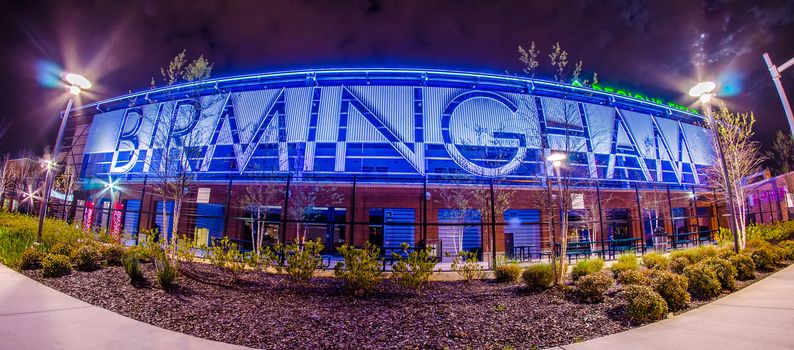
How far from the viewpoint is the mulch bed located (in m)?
4.30

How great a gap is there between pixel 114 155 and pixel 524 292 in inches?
1585

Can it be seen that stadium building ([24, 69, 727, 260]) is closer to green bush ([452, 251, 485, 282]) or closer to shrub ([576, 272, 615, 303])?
green bush ([452, 251, 485, 282])

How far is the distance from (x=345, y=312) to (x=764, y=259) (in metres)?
11.4

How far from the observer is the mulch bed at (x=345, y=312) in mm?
4305

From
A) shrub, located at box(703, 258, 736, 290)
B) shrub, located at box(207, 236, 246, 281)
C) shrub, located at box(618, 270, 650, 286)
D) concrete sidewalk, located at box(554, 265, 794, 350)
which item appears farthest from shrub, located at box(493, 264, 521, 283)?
shrub, located at box(207, 236, 246, 281)

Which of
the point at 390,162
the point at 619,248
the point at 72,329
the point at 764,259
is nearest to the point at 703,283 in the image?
the point at 764,259

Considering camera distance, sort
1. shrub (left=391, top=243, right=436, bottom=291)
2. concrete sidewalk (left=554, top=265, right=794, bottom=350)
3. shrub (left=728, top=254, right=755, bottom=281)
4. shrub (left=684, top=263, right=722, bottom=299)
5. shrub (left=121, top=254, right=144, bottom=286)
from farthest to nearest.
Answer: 1. shrub (left=728, top=254, right=755, bottom=281)
2. shrub (left=391, top=243, right=436, bottom=291)
3. shrub (left=121, top=254, right=144, bottom=286)
4. shrub (left=684, top=263, right=722, bottom=299)
5. concrete sidewalk (left=554, top=265, right=794, bottom=350)

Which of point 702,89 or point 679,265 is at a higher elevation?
point 702,89

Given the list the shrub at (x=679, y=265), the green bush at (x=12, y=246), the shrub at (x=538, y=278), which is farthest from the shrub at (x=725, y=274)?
the green bush at (x=12, y=246)

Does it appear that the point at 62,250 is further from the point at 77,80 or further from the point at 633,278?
the point at 633,278

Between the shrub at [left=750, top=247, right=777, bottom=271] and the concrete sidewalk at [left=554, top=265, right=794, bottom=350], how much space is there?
3.69m

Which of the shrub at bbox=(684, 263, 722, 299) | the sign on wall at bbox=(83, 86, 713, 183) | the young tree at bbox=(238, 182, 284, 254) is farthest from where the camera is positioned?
the sign on wall at bbox=(83, 86, 713, 183)

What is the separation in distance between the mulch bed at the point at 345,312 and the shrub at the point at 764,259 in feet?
6.56

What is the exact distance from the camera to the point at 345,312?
546cm
